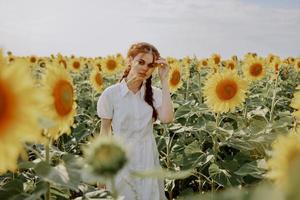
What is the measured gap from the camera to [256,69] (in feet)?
20.4

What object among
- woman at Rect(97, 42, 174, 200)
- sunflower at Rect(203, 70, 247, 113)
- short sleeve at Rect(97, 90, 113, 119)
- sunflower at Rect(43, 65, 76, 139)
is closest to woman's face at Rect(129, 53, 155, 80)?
woman at Rect(97, 42, 174, 200)

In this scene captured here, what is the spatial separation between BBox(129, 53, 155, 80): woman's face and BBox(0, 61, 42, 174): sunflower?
238cm

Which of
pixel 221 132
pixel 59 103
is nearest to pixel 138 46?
pixel 221 132

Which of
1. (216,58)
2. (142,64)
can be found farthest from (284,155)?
(216,58)

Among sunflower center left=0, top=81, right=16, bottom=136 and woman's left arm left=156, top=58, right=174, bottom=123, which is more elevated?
sunflower center left=0, top=81, right=16, bottom=136

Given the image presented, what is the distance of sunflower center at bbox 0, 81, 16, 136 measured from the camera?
1.13 meters

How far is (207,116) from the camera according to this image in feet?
17.5

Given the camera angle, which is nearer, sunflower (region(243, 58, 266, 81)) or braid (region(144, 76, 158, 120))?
braid (region(144, 76, 158, 120))

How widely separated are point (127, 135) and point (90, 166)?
98.6 inches

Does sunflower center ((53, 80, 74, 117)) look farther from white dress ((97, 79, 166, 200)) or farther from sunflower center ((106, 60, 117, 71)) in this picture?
sunflower center ((106, 60, 117, 71))

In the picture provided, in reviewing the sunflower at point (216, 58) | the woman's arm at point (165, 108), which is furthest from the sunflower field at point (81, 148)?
the sunflower at point (216, 58)

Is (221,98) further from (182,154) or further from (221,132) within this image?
(182,154)

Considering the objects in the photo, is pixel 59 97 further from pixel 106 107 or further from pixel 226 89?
pixel 226 89

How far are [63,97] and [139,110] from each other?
172 centimetres
